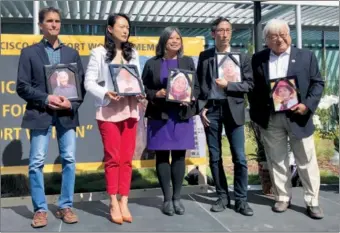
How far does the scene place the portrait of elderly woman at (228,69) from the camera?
404 cm

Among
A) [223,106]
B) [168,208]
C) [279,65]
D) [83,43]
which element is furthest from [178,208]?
[83,43]

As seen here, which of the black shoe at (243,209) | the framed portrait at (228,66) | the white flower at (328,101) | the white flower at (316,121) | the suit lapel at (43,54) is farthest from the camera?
the white flower at (316,121)

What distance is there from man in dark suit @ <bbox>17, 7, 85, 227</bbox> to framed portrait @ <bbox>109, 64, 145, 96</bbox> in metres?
0.35

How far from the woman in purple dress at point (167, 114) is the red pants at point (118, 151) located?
243 millimetres

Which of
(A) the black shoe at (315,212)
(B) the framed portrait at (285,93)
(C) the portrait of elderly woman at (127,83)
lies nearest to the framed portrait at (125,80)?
(C) the portrait of elderly woman at (127,83)

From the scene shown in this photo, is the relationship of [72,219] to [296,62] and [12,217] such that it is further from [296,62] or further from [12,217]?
[296,62]

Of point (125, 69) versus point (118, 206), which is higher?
point (125, 69)

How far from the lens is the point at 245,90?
4.02 metres

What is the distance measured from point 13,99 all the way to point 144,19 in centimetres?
757

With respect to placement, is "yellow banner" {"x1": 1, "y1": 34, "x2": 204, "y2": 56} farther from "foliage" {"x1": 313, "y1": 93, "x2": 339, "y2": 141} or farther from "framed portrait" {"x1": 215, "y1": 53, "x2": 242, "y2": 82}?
"foliage" {"x1": 313, "y1": 93, "x2": 339, "y2": 141}

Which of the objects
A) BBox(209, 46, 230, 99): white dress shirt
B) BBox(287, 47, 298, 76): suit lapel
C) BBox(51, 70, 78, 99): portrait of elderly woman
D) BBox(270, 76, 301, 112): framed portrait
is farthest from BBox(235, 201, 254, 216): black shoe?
BBox(51, 70, 78, 99): portrait of elderly woman

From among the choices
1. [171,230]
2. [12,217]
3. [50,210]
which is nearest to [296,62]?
[171,230]

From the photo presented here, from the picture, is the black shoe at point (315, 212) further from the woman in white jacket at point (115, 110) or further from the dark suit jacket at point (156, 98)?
the woman in white jacket at point (115, 110)

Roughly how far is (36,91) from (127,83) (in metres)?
0.79
